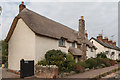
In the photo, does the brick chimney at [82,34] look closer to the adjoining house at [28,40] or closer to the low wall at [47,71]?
the adjoining house at [28,40]

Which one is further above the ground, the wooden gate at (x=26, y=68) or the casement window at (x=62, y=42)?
the casement window at (x=62, y=42)

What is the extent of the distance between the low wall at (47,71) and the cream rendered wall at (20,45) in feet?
6.13

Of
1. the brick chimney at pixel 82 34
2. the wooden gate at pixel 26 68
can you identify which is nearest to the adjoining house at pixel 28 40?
the wooden gate at pixel 26 68

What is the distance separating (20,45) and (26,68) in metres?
4.10

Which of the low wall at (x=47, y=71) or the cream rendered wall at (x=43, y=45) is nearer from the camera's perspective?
the low wall at (x=47, y=71)

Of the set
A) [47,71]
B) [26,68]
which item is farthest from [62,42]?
[26,68]

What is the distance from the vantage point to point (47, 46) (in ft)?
46.1

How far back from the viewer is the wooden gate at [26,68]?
34.0 ft

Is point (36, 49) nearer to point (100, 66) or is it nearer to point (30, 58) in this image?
point (30, 58)

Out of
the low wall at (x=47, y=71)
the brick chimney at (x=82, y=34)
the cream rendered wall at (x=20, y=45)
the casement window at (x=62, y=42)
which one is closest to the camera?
the low wall at (x=47, y=71)

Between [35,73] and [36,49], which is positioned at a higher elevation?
[36,49]

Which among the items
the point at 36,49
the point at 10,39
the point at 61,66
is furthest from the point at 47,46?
the point at 10,39

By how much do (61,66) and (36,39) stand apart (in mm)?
4015

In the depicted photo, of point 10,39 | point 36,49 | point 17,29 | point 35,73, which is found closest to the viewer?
point 35,73
